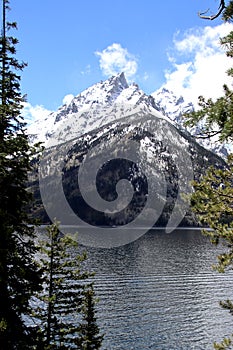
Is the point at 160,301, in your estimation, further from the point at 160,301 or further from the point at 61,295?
the point at 61,295

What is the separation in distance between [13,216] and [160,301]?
70.7m

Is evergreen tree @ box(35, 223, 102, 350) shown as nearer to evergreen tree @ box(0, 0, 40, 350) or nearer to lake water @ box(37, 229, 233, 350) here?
evergreen tree @ box(0, 0, 40, 350)

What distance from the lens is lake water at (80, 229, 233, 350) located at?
59688 millimetres

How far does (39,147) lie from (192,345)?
163ft

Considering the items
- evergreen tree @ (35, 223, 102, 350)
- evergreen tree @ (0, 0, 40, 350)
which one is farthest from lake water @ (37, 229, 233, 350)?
evergreen tree @ (0, 0, 40, 350)

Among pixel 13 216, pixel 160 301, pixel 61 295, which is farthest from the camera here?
pixel 160 301

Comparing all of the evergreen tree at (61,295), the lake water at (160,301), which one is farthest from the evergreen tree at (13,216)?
the lake water at (160,301)

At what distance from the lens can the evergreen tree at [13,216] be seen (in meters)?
17.1

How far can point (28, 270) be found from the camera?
59.7 feet

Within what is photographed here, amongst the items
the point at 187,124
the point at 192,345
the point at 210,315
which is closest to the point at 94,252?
the point at 210,315

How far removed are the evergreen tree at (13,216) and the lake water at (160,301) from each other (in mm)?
41540

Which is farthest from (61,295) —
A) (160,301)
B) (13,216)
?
(160,301)

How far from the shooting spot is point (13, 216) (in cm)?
1825

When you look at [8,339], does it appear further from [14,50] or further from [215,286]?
[215,286]
